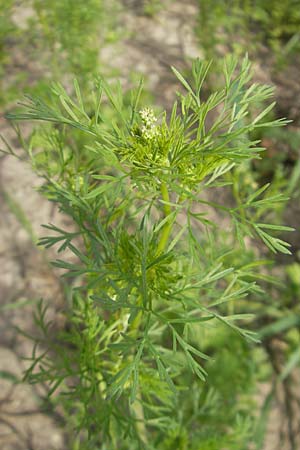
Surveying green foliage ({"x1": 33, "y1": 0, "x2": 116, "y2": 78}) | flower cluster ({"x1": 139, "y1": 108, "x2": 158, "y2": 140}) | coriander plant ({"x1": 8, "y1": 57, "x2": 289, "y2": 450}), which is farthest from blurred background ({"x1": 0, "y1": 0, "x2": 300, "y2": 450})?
flower cluster ({"x1": 139, "y1": 108, "x2": 158, "y2": 140})

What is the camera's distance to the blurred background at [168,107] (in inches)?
79.4

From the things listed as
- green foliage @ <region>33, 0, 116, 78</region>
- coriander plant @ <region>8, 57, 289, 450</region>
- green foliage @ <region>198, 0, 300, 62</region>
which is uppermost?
green foliage @ <region>198, 0, 300, 62</region>

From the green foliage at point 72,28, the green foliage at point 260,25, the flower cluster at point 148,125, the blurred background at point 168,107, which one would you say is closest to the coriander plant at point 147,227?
the flower cluster at point 148,125

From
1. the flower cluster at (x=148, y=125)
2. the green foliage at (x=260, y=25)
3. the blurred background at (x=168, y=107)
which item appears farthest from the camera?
the green foliage at (x=260, y=25)

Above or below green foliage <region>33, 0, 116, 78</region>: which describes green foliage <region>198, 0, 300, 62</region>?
above

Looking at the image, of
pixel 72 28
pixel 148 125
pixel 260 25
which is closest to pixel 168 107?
pixel 72 28

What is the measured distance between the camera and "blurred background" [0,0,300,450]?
6.61 feet

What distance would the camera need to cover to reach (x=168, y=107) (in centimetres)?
304

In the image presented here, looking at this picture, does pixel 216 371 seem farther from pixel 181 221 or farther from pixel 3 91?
pixel 3 91

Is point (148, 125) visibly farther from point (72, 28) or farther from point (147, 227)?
point (72, 28)

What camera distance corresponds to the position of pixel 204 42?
10.2 feet

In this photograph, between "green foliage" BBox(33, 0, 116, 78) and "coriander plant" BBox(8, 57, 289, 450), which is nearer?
"coriander plant" BBox(8, 57, 289, 450)

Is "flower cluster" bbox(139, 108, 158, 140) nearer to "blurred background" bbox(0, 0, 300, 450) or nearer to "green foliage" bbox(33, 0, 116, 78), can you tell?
"blurred background" bbox(0, 0, 300, 450)

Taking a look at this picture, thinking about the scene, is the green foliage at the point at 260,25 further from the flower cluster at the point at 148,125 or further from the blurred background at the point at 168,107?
the flower cluster at the point at 148,125
